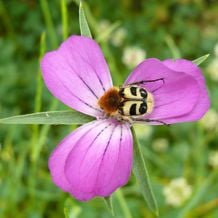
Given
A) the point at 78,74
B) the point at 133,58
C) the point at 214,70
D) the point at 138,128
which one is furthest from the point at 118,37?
the point at 78,74

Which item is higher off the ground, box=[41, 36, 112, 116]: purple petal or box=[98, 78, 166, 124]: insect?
box=[41, 36, 112, 116]: purple petal

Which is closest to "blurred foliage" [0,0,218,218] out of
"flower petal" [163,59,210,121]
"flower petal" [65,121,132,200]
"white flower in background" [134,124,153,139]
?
"white flower in background" [134,124,153,139]

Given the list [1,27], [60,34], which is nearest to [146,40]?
[60,34]

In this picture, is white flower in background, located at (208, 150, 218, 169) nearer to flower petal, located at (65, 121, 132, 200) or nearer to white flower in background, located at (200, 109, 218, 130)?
white flower in background, located at (200, 109, 218, 130)

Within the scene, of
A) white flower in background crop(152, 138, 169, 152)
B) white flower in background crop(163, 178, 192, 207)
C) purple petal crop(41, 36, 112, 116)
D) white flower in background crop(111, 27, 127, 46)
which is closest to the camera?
purple petal crop(41, 36, 112, 116)

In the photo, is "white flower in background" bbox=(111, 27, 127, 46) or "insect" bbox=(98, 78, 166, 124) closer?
"insect" bbox=(98, 78, 166, 124)

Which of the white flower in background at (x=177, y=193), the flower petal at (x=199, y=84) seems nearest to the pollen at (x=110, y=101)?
the flower petal at (x=199, y=84)

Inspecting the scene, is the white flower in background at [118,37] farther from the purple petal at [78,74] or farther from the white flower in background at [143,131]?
the purple petal at [78,74]

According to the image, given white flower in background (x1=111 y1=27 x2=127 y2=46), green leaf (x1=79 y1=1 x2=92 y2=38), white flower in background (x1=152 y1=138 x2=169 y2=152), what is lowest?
white flower in background (x1=152 y1=138 x2=169 y2=152)

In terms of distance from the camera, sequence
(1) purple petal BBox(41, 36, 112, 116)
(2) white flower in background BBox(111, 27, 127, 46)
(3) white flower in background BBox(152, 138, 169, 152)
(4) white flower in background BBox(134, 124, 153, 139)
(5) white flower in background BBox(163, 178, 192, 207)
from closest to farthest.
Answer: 1. (1) purple petal BBox(41, 36, 112, 116)
2. (5) white flower in background BBox(163, 178, 192, 207)
3. (4) white flower in background BBox(134, 124, 153, 139)
4. (3) white flower in background BBox(152, 138, 169, 152)
5. (2) white flower in background BBox(111, 27, 127, 46)
